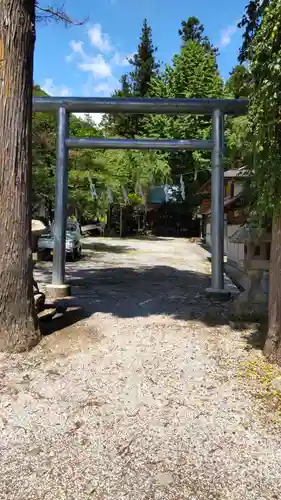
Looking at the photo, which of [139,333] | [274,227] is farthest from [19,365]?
[274,227]

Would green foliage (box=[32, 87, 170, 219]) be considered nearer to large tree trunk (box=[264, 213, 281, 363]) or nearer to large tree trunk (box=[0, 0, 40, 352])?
large tree trunk (box=[0, 0, 40, 352])

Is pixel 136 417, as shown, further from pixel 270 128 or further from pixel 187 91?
pixel 187 91

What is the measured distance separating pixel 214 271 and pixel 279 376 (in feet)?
11.5

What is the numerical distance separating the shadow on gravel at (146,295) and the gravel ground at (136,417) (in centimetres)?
51

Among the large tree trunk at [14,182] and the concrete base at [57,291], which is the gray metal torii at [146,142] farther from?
the large tree trunk at [14,182]

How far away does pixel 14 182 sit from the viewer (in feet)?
14.4

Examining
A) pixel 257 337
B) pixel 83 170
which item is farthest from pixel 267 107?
pixel 83 170

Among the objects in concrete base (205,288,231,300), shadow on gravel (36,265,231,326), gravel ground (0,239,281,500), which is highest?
concrete base (205,288,231,300)

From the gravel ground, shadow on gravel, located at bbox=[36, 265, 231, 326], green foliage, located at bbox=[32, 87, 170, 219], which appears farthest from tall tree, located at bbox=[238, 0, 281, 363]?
green foliage, located at bbox=[32, 87, 170, 219]

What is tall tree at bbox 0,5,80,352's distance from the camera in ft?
14.1

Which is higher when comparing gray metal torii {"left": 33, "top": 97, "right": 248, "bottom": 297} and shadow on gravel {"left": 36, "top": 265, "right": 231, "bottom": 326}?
gray metal torii {"left": 33, "top": 97, "right": 248, "bottom": 297}

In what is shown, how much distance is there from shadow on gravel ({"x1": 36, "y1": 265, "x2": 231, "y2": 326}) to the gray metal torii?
1.89 feet

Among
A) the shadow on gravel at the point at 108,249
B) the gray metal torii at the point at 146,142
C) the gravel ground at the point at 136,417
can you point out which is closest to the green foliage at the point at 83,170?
the shadow on gravel at the point at 108,249

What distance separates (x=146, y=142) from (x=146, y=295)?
2849 mm
